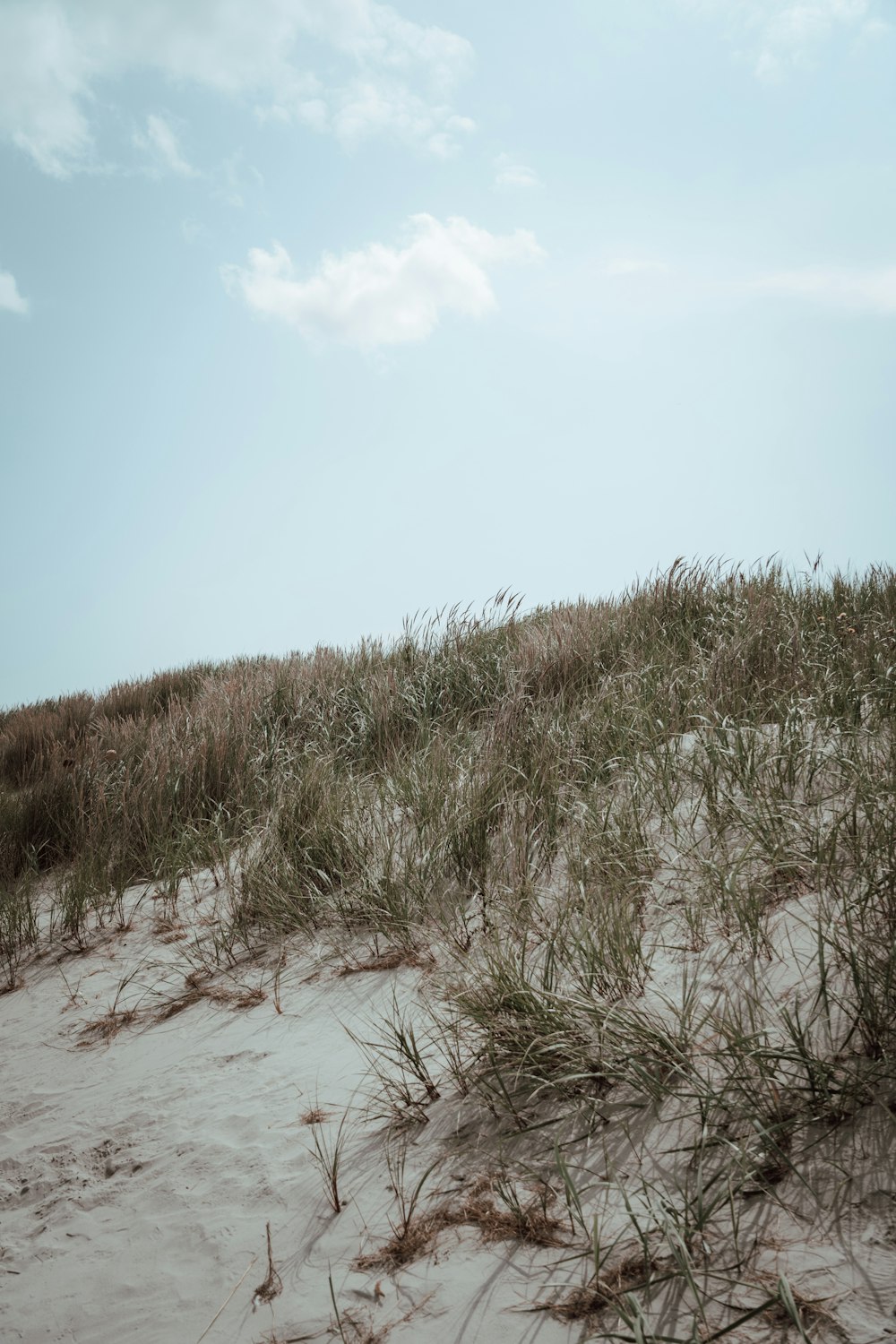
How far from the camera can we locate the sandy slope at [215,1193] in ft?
5.56

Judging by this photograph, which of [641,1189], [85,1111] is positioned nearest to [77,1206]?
[85,1111]

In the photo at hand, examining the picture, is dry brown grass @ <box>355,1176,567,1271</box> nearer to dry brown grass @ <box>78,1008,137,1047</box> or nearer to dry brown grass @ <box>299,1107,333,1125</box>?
dry brown grass @ <box>299,1107,333,1125</box>

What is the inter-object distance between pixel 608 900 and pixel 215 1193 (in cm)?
157

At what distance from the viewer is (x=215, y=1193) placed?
220 centimetres

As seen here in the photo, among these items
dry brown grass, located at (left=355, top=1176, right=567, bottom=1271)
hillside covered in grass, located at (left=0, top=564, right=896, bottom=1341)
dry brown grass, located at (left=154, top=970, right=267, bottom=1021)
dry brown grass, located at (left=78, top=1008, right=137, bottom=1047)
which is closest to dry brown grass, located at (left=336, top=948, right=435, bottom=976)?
hillside covered in grass, located at (left=0, top=564, right=896, bottom=1341)

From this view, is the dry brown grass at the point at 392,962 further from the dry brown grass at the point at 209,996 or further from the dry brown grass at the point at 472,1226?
the dry brown grass at the point at 472,1226

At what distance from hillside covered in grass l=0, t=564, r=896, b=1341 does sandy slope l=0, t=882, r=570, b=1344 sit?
0.34 ft

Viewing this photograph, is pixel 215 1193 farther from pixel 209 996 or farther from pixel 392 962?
pixel 209 996

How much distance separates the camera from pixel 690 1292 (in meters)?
1.52

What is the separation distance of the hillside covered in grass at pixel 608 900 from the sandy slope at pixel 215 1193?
0.10 metres

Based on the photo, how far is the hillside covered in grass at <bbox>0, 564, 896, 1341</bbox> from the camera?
1.66 meters

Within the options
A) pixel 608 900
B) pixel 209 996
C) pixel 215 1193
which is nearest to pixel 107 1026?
pixel 209 996

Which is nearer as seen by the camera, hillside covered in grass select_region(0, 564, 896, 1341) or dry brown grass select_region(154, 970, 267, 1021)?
hillside covered in grass select_region(0, 564, 896, 1341)

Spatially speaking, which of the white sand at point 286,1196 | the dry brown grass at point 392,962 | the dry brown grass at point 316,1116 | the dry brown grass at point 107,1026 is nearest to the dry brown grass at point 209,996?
the white sand at point 286,1196
